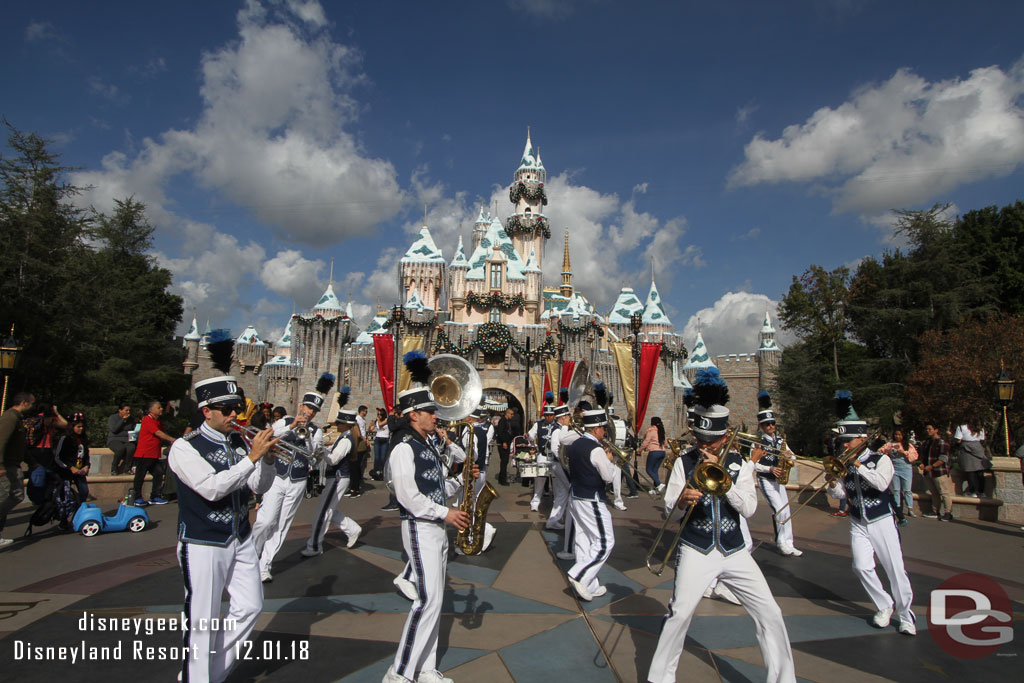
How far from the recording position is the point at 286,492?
20.7ft

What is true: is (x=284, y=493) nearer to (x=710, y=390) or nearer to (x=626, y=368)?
(x=710, y=390)

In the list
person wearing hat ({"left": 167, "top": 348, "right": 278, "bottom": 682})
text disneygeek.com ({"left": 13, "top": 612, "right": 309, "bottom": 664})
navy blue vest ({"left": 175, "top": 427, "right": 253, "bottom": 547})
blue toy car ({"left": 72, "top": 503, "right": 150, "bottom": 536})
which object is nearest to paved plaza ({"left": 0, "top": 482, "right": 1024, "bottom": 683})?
text disneygeek.com ({"left": 13, "top": 612, "right": 309, "bottom": 664})

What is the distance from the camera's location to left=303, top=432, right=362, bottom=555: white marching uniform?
6.87 meters

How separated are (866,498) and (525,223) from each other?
4382 cm

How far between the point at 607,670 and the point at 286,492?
13.5ft

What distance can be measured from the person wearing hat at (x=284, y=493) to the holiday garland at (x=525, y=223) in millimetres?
41718

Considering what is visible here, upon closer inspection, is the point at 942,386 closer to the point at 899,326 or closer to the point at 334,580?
the point at 899,326

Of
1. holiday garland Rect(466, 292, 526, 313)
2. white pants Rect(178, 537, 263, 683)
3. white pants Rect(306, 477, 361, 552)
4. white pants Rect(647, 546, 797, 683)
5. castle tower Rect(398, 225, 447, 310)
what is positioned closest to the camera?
white pants Rect(178, 537, 263, 683)

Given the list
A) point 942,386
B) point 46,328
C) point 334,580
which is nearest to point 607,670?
point 334,580

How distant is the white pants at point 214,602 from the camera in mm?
3205

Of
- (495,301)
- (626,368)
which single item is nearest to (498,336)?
(495,301)

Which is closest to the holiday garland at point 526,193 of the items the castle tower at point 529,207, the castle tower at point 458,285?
the castle tower at point 529,207

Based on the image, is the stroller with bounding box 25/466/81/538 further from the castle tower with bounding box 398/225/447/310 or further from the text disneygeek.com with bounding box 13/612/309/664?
the castle tower with bounding box 398/225/447/310

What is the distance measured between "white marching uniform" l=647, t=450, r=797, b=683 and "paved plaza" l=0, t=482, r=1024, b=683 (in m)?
0.50
